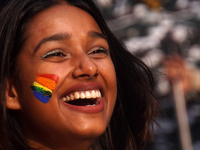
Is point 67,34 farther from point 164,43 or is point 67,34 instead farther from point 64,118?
point 164,43

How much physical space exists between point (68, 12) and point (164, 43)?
234 cm

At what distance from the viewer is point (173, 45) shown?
13.5 ft

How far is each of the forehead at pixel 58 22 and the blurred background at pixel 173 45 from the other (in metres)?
2.04

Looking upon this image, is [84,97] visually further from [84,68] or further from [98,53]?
[98,53]

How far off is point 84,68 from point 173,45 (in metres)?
2.54

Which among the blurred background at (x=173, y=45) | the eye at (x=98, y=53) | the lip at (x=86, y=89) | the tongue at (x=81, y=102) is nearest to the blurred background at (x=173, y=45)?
the blurred background at (x=173, y=45)

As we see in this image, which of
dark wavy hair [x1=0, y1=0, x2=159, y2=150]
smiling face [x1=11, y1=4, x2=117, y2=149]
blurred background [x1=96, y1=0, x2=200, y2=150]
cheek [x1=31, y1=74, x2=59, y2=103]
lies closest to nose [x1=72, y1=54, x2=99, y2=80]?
smiling face [x1=11, y1=4, x2=117, y2=149]

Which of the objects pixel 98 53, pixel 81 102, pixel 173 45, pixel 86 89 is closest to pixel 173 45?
pixel 173 45

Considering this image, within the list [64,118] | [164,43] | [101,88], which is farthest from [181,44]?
[64,118]

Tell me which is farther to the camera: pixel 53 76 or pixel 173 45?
pixel 173 45

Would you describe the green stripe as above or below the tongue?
above

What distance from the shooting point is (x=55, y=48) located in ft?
6.15

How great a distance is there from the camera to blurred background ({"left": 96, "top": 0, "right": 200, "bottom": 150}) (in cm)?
406

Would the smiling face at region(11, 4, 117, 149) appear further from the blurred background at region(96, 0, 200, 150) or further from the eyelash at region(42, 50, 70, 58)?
the blurred background at region(96, 0, 200, 150)
